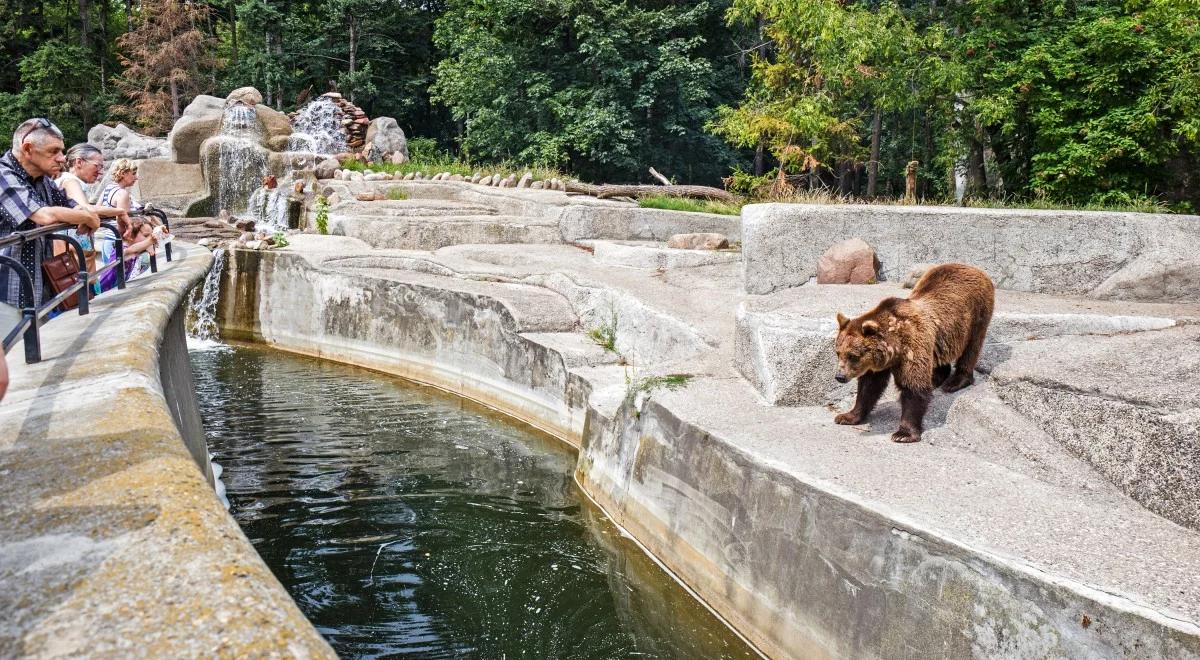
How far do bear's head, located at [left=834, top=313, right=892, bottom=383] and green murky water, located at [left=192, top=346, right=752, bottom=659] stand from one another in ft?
5.56

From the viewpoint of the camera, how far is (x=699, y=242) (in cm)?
1341

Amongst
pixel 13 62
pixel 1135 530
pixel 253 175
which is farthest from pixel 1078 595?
pixel 13 62

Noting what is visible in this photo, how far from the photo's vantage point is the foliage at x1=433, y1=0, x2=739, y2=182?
94.7 ft

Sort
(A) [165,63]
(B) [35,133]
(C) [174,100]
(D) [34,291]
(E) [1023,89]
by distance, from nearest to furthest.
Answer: (D) [34,291] → (B) [35,133] → (E) [1023,89] → (C) [174,100] → (A) [165,63]

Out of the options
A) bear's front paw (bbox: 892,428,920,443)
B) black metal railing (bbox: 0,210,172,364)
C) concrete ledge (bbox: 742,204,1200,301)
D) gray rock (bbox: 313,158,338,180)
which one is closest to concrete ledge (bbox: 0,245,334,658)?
black metal railing (bbox: 0,210,172,364)

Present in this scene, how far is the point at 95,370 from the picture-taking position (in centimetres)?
385

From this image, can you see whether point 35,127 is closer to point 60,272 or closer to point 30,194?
point 30,194

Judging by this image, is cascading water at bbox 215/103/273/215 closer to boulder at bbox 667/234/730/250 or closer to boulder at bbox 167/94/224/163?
boulder at bbox 167/94/224/163

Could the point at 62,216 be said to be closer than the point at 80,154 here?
Yes

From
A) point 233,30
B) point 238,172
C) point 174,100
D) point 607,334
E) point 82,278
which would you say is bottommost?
point 607,334

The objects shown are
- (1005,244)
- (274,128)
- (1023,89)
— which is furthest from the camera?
(274,128)

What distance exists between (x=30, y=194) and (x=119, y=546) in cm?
379

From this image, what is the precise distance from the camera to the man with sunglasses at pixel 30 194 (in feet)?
16.2

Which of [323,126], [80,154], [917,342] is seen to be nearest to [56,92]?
[323,126]
